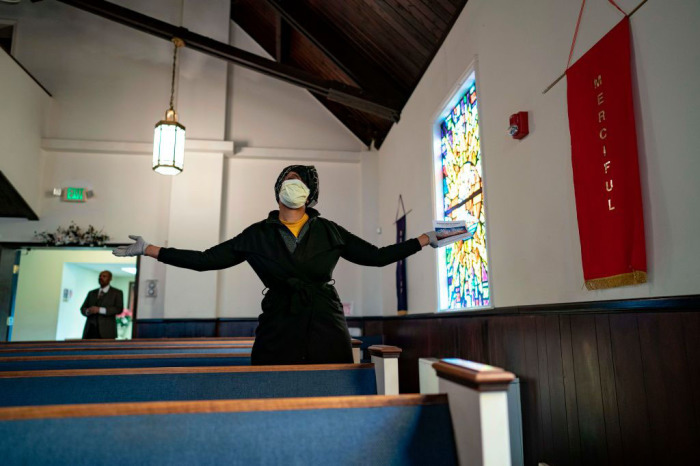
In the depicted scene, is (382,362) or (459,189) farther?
(459,189)

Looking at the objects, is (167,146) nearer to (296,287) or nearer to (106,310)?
(106,310)

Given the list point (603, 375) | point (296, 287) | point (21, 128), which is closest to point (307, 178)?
point (296, 287)

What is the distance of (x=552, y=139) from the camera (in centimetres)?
263

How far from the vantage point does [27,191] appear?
640 cm

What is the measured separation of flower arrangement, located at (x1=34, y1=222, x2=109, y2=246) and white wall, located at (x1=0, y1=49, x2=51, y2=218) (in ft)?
1.16

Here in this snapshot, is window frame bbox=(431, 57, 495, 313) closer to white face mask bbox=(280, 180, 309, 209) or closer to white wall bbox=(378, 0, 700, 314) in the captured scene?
white wall bbox=(378, 0, 700, 314)

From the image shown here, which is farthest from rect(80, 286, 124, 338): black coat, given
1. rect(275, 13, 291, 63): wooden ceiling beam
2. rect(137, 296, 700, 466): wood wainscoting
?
rect(137, 296, 700, 466): wood wainscoting

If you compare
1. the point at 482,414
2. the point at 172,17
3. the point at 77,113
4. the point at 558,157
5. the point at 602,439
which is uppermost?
the point at 172,17

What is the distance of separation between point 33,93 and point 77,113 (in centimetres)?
56

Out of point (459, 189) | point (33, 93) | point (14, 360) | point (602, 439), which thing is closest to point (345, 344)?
point (602, 439)

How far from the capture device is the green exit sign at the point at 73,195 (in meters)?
6.69

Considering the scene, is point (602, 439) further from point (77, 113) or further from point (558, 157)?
point (77, 113)

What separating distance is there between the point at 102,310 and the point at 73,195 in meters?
1.62

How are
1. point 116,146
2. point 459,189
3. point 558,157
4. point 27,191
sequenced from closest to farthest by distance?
point 558,157, point 459,189, point 27,191, point 116,146
